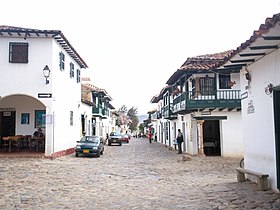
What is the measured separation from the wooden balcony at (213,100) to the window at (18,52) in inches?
373

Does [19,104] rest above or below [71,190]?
above

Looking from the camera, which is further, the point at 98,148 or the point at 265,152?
the point at 98,148

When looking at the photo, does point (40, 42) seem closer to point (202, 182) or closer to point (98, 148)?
point (98, 148)

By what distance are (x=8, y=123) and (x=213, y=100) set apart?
42.2 ft

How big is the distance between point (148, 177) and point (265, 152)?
16.3 feet

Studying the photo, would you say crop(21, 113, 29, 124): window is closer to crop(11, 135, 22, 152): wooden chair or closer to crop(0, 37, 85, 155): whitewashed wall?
crop(11, 135, 22, 152): wooden chair

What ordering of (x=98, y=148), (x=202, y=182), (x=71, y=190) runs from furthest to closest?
(x=98, y=148)
(x=202, y=182)
(x=71, y=190)

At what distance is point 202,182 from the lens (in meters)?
11.0

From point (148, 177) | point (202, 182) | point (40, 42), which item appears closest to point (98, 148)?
point (40, 42)

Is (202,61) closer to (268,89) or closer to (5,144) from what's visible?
(5,144)

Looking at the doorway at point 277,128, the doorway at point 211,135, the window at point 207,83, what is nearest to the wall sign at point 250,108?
the doorway at point 277,128

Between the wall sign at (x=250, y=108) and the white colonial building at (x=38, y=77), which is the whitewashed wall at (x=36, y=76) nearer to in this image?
the white colonial building at (x=38, y=77)

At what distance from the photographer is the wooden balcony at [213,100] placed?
68.1 feet

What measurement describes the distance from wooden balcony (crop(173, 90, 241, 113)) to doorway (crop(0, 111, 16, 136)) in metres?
10.7
